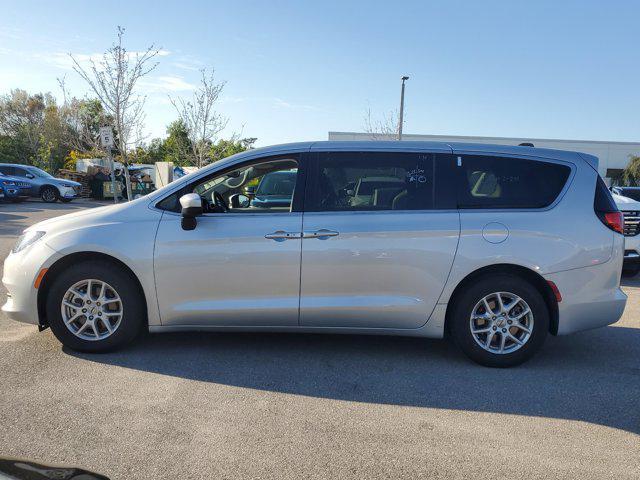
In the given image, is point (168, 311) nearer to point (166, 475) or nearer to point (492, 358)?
point (166, 475)

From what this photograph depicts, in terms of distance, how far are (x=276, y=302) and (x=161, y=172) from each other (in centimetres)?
2330

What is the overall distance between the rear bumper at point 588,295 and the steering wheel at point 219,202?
277cm

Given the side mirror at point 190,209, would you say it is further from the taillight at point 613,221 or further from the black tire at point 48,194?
the black tire at point 48,194

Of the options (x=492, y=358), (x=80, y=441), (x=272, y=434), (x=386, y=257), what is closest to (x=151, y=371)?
(x=80, y=441)

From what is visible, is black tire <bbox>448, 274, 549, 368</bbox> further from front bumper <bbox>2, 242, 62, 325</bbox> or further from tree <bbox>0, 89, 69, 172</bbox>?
tree <bbox>0, 89, 69, 172</bbox>

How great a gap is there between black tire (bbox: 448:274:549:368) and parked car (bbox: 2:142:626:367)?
0.04ft

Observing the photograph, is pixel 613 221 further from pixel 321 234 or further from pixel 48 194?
pixel 48 194

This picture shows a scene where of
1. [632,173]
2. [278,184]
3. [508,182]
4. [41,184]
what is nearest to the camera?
[508,182]

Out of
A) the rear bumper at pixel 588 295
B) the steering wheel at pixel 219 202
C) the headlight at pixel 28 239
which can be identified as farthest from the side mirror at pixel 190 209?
the rear bumper at pixel 588 295

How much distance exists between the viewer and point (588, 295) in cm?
445

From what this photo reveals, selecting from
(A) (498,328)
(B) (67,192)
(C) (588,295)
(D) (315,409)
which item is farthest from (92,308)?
(B) (67,192)

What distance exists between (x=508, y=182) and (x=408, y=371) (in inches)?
70.8

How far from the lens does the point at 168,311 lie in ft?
14.7

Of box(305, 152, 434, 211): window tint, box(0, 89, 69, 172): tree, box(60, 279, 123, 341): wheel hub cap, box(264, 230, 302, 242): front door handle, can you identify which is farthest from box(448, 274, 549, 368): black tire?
box(0, 89, 69, 172): tree
